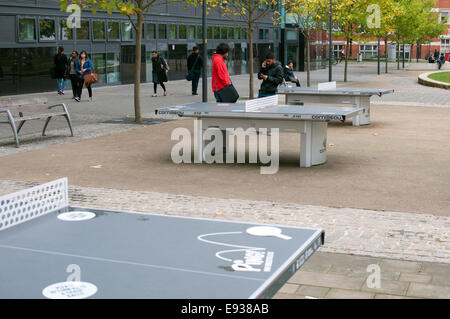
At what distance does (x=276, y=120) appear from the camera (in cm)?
1054

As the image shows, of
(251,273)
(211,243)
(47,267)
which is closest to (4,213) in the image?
(47,267)

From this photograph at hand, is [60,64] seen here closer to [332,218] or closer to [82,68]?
[82,68]

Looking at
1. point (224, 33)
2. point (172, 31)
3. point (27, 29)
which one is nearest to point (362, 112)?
point (27, 29)

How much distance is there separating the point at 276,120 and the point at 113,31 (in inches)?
857

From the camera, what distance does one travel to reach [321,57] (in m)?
55.8

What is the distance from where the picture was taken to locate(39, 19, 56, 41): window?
26.5m

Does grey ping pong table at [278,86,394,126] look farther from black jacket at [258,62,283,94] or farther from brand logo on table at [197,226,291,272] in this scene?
brand logo on table at [197,226,291,272]

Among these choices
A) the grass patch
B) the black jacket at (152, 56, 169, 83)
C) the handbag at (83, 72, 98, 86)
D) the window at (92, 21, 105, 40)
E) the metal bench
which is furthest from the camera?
the grass patch

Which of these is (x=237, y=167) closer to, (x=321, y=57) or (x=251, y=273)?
(x=251, y=273)

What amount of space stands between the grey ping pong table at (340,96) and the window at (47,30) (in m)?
13.0

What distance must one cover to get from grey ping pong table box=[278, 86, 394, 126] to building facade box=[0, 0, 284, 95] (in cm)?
1213

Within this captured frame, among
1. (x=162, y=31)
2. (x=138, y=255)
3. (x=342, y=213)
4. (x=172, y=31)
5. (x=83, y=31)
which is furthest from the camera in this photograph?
(x=172, y=31)

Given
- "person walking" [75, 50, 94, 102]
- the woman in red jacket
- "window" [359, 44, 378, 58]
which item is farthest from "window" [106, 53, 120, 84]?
"window" [359, 44, 378, 58]
